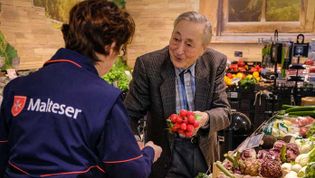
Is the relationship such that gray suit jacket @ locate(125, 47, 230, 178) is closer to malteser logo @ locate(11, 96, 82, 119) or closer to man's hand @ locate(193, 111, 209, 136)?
man's hand @ locate(193, 111, 209, 136)

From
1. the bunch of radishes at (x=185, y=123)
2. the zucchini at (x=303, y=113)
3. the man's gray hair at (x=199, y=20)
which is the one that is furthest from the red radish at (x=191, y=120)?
the zucchini at (x=303, y=113)

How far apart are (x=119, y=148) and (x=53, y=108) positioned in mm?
289

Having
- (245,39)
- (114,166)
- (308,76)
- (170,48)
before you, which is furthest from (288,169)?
(245,39)

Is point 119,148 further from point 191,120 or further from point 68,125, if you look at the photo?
point 191,120

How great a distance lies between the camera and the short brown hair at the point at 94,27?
1.35m

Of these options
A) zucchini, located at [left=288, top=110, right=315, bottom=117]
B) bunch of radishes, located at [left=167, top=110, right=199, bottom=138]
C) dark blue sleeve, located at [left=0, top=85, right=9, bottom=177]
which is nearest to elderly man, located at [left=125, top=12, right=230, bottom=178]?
bunch of radishes, located at [left=167, top=110, right=199, bottom=138]

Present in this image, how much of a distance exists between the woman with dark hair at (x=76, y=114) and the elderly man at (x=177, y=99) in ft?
2.98

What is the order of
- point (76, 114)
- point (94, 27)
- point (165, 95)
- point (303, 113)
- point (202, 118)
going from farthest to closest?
point (303, 113)
point (165, 95)
point (202, 118)
point (94, 27)
point (76, 114)

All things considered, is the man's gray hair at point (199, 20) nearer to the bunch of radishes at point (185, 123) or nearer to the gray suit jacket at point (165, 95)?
the gray suit jacket at point (165, 95)

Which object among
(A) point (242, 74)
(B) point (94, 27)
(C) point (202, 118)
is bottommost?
(A) point (242, 74)

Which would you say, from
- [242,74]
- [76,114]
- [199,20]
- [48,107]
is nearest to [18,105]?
[48,107]

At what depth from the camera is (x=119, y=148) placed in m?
1.31

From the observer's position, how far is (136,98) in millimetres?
2334

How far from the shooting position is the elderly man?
2.30 metres
